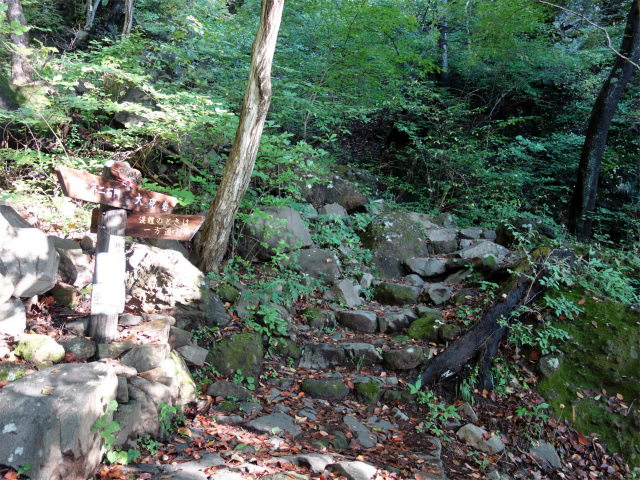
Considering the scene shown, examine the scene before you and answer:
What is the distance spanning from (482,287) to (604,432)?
241 centimetres

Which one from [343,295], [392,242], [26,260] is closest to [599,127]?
[392,242]

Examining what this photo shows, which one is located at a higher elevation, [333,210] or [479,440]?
[333,210]

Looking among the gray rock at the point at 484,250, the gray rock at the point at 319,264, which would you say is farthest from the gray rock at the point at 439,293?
the gray rock at the point at 319,264

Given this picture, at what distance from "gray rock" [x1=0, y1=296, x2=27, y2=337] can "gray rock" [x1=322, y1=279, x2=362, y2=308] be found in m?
4.24

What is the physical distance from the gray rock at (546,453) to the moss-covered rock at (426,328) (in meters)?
1.68

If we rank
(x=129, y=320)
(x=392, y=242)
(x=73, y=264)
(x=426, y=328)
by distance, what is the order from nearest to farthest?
(x=129, y=320), (x=73, y=264), (x=426, y=328), (x=392, y=242)

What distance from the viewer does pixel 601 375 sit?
4906mm

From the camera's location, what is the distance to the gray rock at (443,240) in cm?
871

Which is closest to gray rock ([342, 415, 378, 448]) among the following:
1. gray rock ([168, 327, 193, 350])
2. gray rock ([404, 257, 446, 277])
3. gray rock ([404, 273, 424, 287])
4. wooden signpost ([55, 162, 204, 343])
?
gray rock ([168, 327, 193, 350])

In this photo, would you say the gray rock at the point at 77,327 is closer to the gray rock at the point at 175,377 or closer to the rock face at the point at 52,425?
the gray rock at the point at 175,377

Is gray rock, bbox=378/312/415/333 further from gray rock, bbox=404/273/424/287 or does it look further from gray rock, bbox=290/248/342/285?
gray rock, bbox=404/273/424/287

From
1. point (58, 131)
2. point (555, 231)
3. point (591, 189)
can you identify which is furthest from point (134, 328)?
point (591, 189)

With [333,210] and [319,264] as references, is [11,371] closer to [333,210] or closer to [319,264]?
[319,264]

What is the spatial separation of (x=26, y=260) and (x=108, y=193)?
0.97 metres
